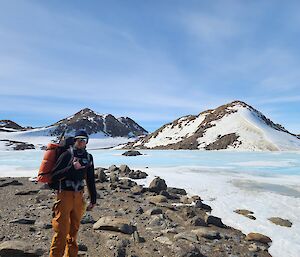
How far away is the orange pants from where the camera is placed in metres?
6.46

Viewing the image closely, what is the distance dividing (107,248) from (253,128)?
293 ft

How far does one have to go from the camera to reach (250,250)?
9.56 meters

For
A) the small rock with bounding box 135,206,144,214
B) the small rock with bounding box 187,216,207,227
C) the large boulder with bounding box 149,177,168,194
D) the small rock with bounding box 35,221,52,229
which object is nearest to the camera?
the small rock with bounding box 35,221,52,229

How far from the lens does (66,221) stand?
6.59m

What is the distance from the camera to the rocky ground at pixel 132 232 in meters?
8.45

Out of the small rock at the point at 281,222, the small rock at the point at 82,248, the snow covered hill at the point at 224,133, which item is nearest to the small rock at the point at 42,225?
the small rock at the point at 82,248

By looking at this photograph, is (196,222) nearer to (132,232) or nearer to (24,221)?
(132,232)

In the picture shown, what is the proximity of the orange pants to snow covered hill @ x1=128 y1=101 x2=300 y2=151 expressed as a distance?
74151 mm

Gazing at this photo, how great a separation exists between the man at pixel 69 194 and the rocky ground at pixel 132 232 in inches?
53.8

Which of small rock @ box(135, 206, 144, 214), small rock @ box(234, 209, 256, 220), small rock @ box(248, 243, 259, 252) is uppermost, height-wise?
small rock @ box(234, 209, 256, 220)

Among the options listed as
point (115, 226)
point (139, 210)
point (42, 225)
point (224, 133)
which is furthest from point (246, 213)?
point (224, 133)

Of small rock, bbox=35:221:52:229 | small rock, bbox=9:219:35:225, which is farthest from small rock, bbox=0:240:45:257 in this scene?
small rock, bbox=9:219:35:225

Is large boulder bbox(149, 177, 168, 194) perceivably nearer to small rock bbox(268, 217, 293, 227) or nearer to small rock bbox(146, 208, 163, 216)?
small rock bbox(146, 208, 163, 216)

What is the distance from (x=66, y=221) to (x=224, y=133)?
9070 centimetres
